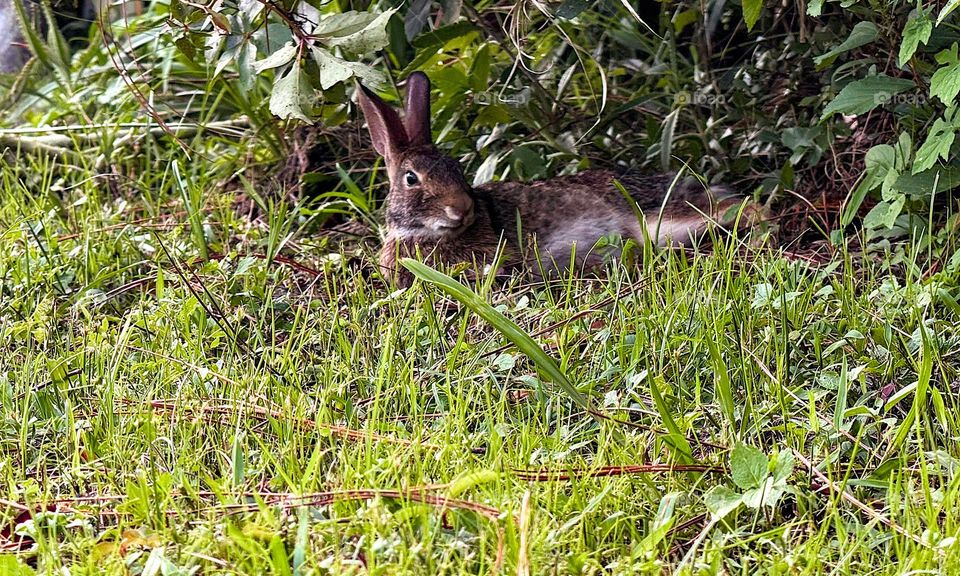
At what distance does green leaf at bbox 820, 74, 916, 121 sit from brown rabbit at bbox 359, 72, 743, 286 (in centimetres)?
61

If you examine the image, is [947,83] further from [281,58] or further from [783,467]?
[281,58]

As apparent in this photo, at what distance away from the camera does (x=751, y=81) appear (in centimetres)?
461

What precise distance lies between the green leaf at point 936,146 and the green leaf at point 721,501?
142cm

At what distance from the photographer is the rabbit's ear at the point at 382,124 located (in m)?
4.14

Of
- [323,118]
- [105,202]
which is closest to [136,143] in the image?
[105,202]

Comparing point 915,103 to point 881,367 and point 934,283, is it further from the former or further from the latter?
point 881,367

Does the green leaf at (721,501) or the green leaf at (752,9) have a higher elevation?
the green leaf at (752,9)

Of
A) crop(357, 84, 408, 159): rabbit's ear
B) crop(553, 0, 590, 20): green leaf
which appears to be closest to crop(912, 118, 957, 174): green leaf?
crop(553, 0, 590, 20): green leaf

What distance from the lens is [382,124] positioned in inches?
166

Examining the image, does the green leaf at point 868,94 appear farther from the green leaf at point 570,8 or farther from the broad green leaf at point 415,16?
the broad green leaf at point 415,16

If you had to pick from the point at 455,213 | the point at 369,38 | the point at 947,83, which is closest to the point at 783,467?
the point at 947,83

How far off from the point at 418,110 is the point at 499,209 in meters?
0.45

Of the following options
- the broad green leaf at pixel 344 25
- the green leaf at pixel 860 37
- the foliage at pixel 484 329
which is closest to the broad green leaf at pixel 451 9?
the foliage at pixel 484 329

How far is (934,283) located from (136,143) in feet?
10.8
